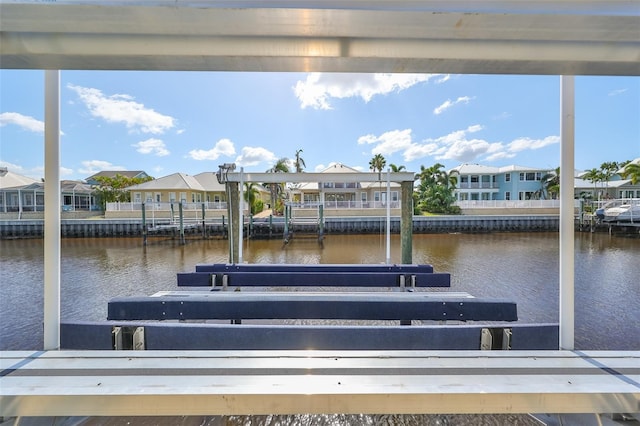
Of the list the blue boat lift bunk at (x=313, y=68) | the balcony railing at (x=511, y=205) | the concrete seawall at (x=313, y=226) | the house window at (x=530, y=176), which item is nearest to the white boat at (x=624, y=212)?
the concrete seawall at (x=313, y=226)

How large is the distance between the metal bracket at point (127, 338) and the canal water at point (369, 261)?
428 mm

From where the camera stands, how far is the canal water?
2.17m

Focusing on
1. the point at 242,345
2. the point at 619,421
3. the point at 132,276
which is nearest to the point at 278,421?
the point at 242,345

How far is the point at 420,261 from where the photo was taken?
9.55 metres

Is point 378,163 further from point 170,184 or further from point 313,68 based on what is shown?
point 313,68

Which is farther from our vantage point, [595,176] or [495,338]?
[595,176]

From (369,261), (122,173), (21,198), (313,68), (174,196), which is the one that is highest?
(122,173)

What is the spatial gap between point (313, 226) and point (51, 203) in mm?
17602

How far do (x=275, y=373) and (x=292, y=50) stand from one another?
1731 mm

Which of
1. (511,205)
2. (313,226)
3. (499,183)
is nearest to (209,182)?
(313,226)

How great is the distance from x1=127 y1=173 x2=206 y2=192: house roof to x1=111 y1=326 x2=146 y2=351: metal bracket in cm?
2988

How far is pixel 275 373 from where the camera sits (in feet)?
4.51

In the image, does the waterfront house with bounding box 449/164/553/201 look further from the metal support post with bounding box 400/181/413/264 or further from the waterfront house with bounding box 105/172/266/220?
the metal support post with bounding box 400/181/413/264

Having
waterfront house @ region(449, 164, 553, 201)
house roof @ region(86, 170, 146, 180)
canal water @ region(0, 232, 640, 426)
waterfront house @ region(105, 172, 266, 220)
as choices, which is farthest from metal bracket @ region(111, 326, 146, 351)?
house roof @ region(86, 170, 146, 180)
